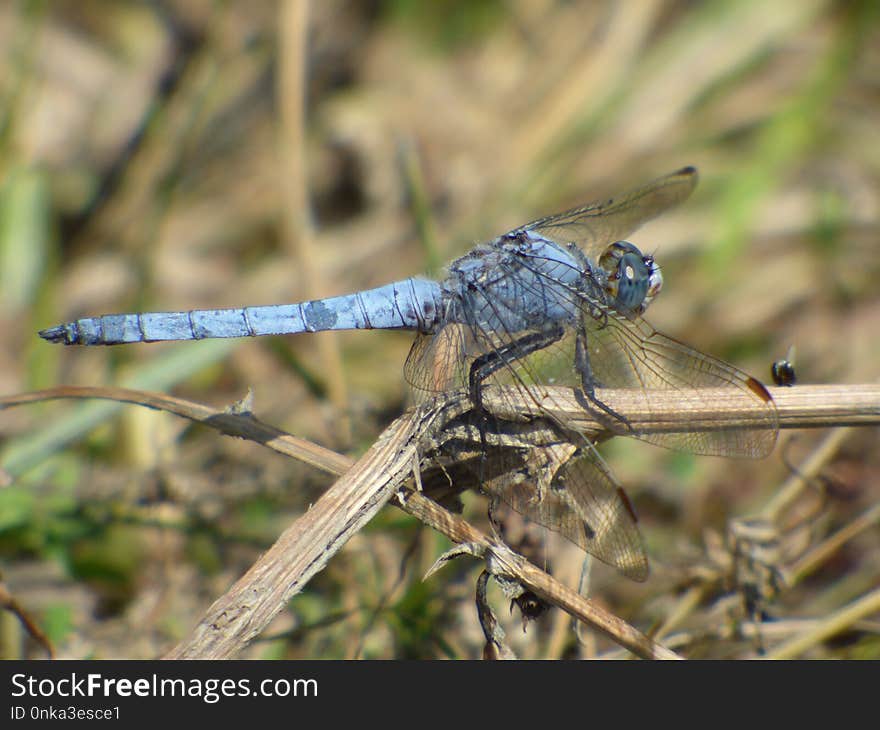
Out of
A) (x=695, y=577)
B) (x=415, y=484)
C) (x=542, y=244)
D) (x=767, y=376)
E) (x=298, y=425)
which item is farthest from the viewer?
(x=767, y=376)

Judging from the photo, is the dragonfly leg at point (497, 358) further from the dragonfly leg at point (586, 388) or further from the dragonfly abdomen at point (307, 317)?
the dragonfly abdomen at point (307, 317)

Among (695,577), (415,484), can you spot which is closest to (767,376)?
(695,577)

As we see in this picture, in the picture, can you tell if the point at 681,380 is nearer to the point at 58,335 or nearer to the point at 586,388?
the point at 586,388

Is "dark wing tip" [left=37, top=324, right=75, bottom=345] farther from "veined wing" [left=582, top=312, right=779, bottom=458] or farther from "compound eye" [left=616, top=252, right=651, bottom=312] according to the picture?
"compound eye" [left=616, top=252, right=651, bottom=312]

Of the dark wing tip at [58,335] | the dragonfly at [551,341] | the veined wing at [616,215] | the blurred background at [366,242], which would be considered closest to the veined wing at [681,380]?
the dragonfly at [551,341]

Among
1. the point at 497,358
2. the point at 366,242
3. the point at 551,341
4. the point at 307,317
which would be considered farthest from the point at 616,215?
the point at 366,242
